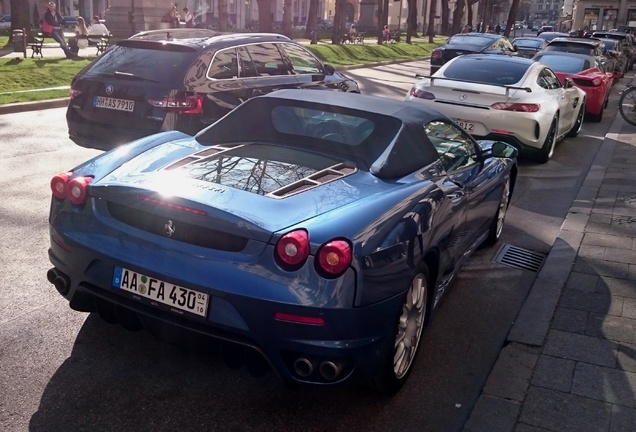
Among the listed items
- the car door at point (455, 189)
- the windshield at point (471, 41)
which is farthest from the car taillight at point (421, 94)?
the windshield at point (471, 41)

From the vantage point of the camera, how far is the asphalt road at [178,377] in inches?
137

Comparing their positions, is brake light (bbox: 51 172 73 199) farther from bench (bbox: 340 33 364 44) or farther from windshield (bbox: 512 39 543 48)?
bench (bbox: 340 33 364 44)

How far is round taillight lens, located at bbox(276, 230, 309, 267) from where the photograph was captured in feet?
10.5

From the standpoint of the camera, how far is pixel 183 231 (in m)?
3.42

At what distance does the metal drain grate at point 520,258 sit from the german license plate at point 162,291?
352 cm

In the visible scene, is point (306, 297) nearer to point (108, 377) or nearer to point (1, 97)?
point (108, 377)

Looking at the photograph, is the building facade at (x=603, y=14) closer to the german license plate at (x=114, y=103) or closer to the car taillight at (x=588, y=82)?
the car taillight at (x=588, y=82)

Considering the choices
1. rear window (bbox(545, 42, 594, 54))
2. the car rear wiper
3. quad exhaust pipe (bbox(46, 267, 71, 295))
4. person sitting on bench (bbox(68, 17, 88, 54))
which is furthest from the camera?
person sitting on bench (bbox(68, 17, 88, 54))

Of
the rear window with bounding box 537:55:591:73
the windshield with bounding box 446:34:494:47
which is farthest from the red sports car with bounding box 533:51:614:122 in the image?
the windshield with bounding box 446:34:494:47

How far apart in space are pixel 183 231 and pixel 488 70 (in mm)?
8025

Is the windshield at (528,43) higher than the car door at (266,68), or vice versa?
the car door at (266,68)

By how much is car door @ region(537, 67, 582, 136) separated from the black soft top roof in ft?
21.0

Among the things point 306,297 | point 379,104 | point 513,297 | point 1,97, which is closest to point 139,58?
point 379,104

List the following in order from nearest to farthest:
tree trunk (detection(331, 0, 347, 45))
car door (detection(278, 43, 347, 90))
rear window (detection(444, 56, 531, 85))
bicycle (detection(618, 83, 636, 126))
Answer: car door (detection(278, 43, 347, 90)), rear window (detection(444, 56, 531, 85)), bicycle (detection(618, 83, 636, 126)), tree trunk (detection(331, 0, 347, 45))
